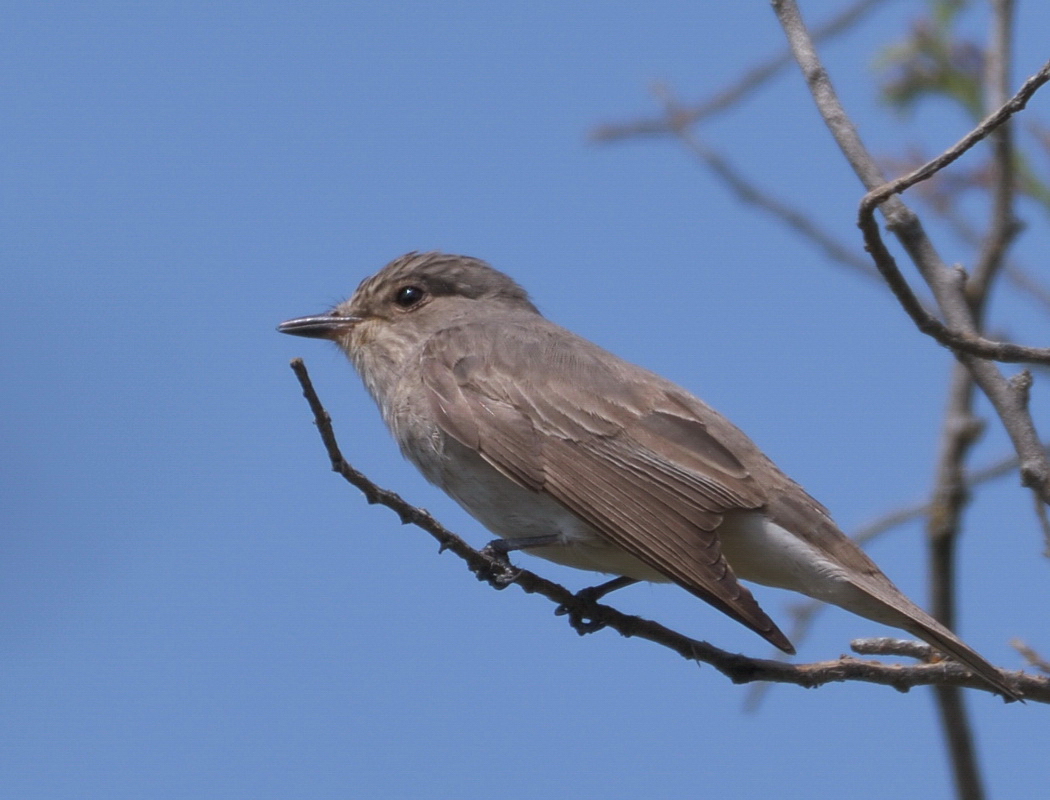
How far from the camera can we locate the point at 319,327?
262 inches

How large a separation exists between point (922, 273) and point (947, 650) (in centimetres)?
115

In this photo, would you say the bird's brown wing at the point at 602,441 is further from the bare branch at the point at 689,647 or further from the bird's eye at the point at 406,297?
the bird's eye at the point at 406,297

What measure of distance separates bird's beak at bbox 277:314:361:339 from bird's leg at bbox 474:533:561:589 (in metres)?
1.85

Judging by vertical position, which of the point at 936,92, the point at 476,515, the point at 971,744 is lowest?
the point at 971,744

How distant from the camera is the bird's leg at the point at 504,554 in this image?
4.69 m

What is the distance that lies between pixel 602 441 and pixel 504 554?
702 millimetres

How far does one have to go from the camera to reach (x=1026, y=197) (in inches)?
203

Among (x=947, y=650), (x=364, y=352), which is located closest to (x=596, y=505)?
(x=947, y=650)

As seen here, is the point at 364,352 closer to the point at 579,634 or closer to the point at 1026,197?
the point at 579,634

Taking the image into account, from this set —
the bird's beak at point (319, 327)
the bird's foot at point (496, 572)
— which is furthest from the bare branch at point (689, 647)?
the bird's beak at point (319, 327)

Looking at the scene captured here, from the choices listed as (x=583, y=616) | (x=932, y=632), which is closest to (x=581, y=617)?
(x=583, y=616)

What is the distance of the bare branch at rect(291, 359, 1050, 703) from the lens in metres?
3.88

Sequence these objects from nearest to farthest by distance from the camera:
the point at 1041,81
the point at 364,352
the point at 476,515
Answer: the point at 1041,81 → the point at 476,515 → the point at 364,352

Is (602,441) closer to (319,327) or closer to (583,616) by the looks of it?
(583,616)
